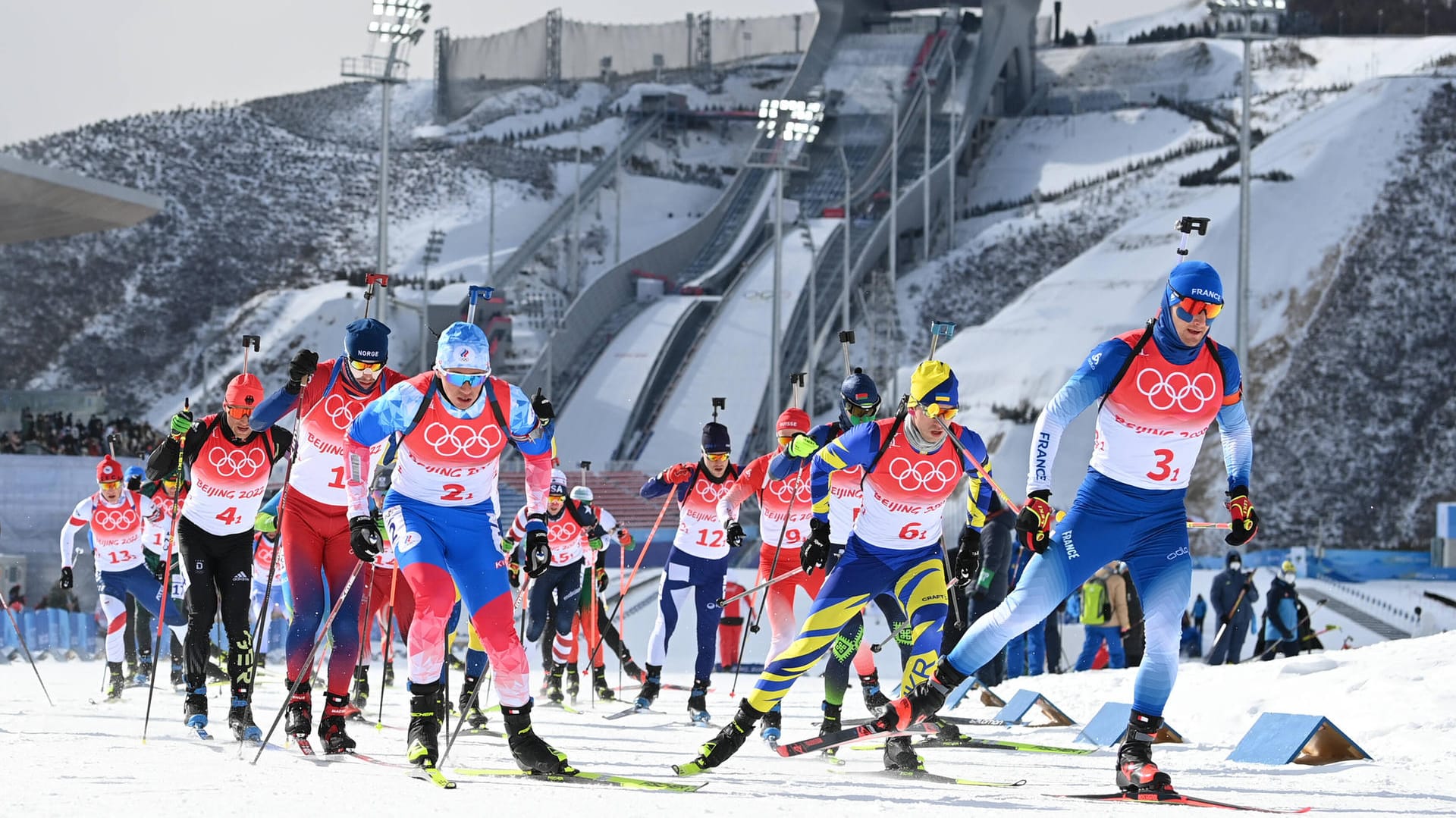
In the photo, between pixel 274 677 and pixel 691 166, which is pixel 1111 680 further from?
pixel 691 166

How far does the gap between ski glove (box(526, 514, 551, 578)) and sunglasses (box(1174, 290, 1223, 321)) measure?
309cm

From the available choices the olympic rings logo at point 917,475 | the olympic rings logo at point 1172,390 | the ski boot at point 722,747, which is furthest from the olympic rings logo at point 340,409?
the olympic rings logo at point 1172,390

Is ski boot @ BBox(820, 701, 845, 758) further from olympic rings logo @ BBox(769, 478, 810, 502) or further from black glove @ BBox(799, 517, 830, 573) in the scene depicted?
olympic rings logo @ BBox(769, 478, 810, 502)

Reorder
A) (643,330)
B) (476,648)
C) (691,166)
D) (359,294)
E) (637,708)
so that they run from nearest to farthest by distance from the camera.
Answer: (476,648)
(637,708)
(643,330)
(359,294)
(691,166)

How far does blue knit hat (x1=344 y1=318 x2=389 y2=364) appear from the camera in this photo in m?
9.00

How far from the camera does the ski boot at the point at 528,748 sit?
775cm

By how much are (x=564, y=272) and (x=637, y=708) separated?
63.7 meters

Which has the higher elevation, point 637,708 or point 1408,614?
point 637,708

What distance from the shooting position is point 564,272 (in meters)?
76.2

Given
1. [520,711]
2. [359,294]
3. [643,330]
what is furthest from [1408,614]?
[359,294]

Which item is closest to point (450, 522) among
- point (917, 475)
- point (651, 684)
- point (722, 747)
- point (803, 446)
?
point (722, 747)

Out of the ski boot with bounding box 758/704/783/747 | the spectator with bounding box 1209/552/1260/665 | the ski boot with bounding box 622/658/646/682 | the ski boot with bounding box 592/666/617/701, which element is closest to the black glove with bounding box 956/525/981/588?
the ski boot with bounding box 758/704/783/747

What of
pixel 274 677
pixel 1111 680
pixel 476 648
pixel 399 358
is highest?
pixel 476 648

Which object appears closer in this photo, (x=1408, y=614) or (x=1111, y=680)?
(x=1111, y=680)
